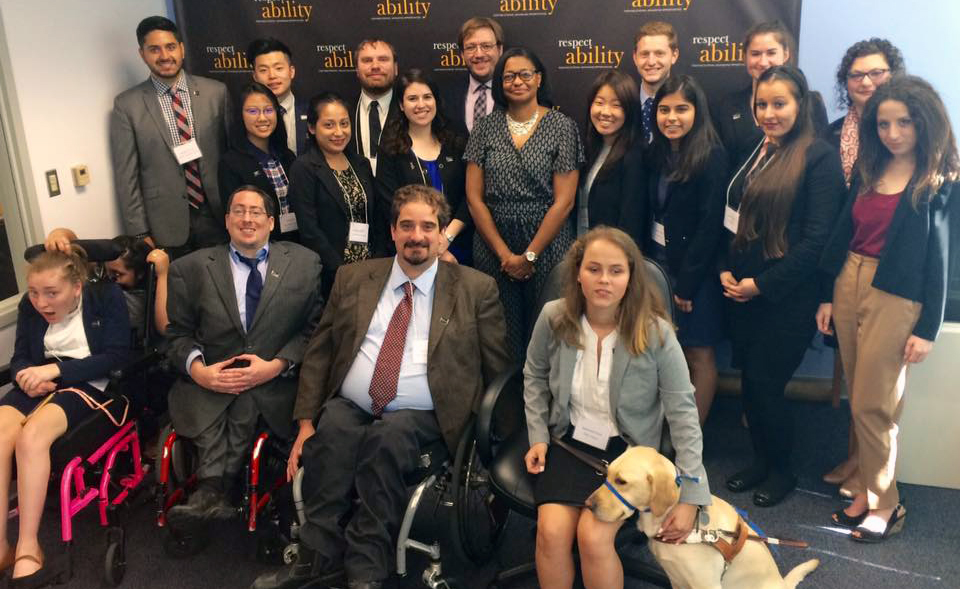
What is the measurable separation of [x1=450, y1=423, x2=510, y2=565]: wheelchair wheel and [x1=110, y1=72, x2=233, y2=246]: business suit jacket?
192cm

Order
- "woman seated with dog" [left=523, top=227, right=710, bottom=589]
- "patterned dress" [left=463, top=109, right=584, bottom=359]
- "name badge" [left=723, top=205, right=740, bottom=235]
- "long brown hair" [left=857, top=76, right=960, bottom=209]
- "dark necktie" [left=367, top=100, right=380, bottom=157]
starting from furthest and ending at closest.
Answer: "dark necktie" [left=367, top=100, right=380, bottom=157] → "patterned dress" [left=463, top=109, right=584, bottom=359] → "name badge" [left=723, top=205, right=740, bottom=235] → "long brown hair" [left=857, top=76, right=960, bottom=209] → "woman seated with dog" [left=523, top=227, right=710, bottom=589]

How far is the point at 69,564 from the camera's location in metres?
2.70

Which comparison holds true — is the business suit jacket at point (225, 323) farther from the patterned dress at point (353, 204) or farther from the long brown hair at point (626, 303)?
the long brown hair at point (626, 303)

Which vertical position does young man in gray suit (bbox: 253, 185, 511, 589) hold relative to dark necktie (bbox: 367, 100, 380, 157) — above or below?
below

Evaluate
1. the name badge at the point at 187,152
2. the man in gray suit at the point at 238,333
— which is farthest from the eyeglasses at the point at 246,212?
the name badge at the point at 187,152

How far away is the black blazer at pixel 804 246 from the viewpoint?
9.14 feet

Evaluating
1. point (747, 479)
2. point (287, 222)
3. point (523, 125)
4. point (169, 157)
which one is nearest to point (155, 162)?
point (169, 157)

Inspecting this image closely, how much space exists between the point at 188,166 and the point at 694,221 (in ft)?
7.70

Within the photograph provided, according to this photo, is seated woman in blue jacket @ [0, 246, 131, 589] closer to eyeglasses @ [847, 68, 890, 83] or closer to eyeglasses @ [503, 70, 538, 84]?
eyeglasses @ [503, 70, 538, 84]

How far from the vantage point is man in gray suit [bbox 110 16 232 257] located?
3729 millimetres

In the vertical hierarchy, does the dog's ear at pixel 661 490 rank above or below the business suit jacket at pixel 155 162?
below

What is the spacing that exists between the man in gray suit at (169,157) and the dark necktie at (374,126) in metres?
0.77

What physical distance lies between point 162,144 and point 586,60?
2.08 meters

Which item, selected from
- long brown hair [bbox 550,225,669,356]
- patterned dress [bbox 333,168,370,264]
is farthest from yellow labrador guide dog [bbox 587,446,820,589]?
patterned dress [bbox 333,168,370,264]
